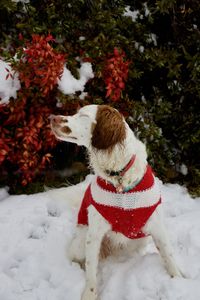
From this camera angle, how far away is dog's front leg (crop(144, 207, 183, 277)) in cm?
275

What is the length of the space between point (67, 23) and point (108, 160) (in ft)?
6.58

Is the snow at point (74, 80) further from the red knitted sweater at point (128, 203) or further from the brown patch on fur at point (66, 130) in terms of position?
the red knitted sweater at point (128, 203)

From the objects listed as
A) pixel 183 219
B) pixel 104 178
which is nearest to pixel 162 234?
pixel 104 178

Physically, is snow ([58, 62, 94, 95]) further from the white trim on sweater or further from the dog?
the white trim on sweater

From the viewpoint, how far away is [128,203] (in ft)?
8.59

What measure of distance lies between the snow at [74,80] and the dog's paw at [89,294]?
70.9 inches

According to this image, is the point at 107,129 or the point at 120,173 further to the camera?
the point at 120,173

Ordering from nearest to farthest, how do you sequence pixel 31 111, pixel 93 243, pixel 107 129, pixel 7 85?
pixel 107 129 → pixel 93 243 → pixel 7 85 → pixel 31 111

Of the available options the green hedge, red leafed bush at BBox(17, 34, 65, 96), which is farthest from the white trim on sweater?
the green hedge

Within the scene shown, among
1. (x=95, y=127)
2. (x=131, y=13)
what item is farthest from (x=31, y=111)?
(x=131, y=13)

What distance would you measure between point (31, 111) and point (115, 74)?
86cm

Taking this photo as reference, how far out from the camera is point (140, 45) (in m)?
4.41

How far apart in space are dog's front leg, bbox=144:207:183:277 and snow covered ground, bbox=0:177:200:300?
→ 6 centimetres

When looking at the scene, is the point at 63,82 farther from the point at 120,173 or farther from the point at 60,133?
the point at 120,173
